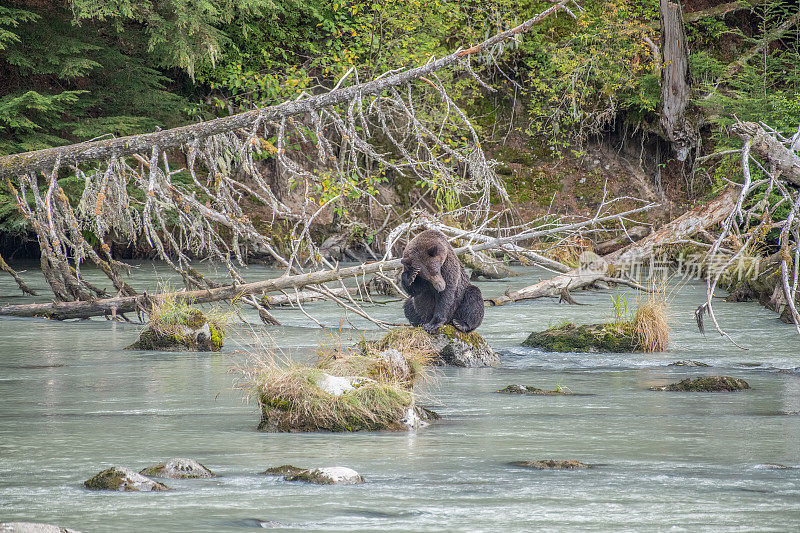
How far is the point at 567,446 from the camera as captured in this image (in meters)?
6.20

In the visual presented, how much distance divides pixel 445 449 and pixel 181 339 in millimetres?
5887

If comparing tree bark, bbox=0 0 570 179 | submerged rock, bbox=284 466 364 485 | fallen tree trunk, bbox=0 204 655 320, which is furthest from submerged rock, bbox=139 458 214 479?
fallen tree trunk, bbox=0 204 655 320

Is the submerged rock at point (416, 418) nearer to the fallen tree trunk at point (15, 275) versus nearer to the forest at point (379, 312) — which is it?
the forest at point (379, 312)

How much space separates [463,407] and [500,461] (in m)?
1.79

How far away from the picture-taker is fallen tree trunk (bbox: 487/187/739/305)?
15.8 metres

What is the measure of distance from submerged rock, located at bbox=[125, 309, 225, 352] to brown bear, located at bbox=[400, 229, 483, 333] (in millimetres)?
2405

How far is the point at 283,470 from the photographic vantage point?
17.5ft

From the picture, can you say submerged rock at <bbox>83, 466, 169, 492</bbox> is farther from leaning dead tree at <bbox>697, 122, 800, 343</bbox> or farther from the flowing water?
leaning dead tree at <bbox>697, 122, 800, 343</bbox>

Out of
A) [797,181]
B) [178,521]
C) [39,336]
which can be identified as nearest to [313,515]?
[178,521]

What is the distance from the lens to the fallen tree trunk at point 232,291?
1100cm

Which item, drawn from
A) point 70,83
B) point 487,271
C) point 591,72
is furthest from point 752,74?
point 70,83

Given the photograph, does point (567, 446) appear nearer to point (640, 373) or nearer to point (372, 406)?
point (372, 406)

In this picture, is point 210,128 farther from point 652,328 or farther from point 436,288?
point 652,328

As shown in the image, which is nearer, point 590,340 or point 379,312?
point 590,340
